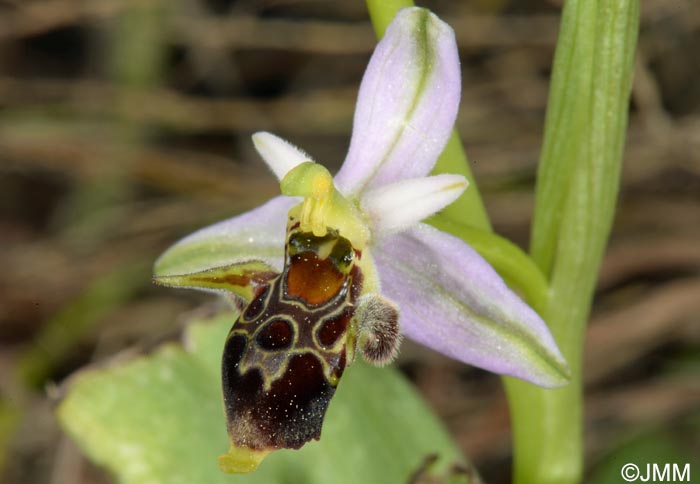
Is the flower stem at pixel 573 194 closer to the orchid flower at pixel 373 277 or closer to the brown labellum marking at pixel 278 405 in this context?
the orchid flower at pixel 373 277

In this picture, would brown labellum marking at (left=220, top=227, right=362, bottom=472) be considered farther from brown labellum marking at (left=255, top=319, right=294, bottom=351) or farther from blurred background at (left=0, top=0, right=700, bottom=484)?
blurred background at (left=0, top=0, right=700, bottom=484)

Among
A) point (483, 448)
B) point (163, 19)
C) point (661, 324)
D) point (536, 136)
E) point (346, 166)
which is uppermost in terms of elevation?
point (346, 166)

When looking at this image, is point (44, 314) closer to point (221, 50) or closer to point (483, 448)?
point (221, 50)

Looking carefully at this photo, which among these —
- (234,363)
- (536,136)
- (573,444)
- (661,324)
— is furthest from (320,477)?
(536,136)
